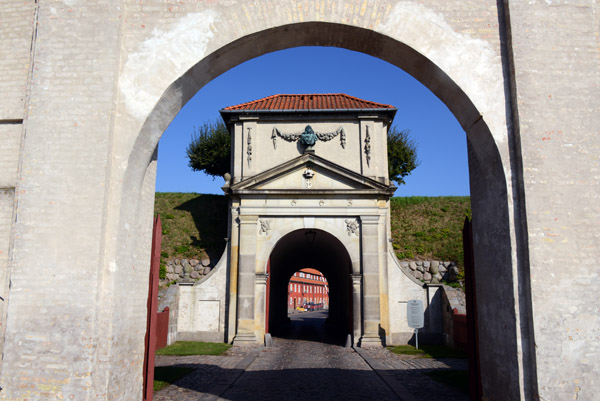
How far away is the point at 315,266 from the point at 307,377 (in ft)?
52.4

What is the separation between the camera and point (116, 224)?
223 inches

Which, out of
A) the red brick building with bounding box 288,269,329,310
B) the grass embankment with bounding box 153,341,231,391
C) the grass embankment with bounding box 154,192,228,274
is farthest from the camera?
the red brick building with bounding box 288,269,329,310

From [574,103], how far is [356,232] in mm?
A: 10928

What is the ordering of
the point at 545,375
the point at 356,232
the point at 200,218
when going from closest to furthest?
1. the point at 545,375
2. the point at 356,232
3. the point at 200,218

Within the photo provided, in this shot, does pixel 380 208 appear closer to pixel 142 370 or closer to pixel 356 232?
pixel 356 232

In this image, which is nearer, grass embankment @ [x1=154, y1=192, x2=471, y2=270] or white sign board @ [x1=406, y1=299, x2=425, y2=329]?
white sign board @ [x1=406, y1=299, x2=425, y2=329]

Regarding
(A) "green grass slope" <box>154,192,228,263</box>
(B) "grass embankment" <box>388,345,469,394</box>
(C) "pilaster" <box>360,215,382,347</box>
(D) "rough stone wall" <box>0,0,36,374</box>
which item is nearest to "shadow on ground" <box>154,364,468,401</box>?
(B) "grass embankment" <box>388,345,469,394</box>

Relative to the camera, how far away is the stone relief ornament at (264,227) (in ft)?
53.6

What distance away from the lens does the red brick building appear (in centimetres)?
5919

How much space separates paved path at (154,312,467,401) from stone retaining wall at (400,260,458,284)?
4.98 metres

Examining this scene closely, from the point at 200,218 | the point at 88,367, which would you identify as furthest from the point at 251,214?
the point at 88,367

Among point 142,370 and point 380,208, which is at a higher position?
point 380,208

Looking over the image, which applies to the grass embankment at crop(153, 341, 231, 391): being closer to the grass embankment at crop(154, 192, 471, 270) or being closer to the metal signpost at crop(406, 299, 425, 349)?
the grass embankment at crop(154, 192, 471, 270)

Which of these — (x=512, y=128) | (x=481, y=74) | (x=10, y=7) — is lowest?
(x=512, y=128)
